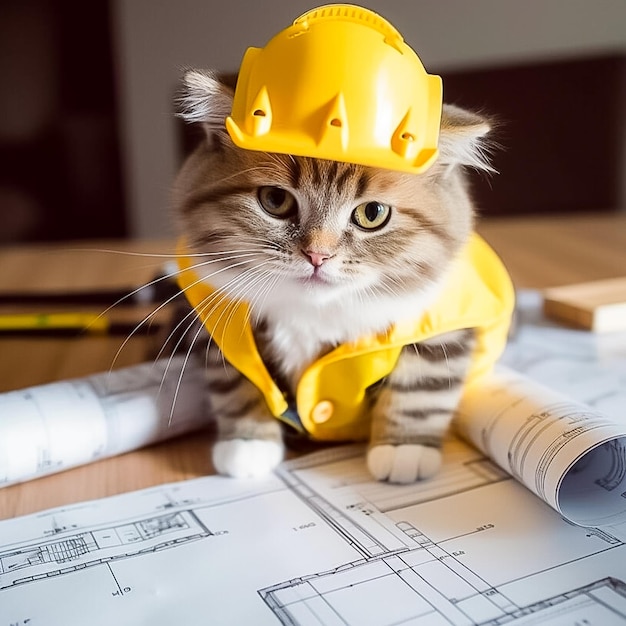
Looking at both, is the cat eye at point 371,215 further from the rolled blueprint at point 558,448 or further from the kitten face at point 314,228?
the rolled blueprint at point 558,448

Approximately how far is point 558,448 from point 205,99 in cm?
46

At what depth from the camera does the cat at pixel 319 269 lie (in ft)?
2.36

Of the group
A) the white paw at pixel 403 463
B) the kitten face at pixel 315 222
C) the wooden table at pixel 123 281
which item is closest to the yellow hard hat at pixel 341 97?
the kitten face at pixel 315 222

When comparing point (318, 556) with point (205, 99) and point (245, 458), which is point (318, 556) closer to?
point (245, 458)

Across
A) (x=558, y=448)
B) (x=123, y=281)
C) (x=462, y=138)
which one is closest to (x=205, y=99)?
(x=462, y=138)

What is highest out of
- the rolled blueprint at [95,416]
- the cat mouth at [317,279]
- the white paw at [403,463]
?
the cat mouth at [317,279]

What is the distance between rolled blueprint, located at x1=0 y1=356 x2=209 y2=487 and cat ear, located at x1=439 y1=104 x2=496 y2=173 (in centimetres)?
35

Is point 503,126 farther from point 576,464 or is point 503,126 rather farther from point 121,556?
point 121,556

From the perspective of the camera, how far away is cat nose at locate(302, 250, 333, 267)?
0.70 metres

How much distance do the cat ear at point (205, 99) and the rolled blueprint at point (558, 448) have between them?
1.33 ft

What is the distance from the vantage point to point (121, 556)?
65 cm

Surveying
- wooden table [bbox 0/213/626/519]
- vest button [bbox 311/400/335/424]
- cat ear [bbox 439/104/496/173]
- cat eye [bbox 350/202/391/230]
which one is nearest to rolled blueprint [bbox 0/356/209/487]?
wooden table [bbox 0/213/626/519]

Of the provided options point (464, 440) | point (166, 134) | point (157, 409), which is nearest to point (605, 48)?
point (166, 134)

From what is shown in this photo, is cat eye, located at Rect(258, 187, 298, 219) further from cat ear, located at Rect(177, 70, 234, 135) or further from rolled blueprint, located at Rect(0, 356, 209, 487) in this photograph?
rolled blueprint, located at Rect(0, 356, 209, 487)
